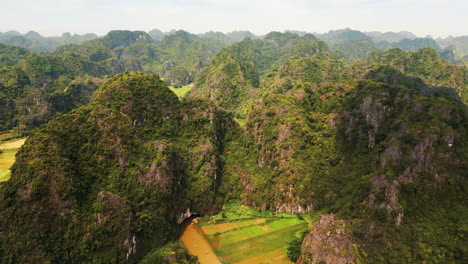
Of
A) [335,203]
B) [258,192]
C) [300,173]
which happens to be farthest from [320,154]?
[258,192]

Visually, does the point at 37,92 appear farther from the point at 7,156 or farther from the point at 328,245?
the point at 328,245

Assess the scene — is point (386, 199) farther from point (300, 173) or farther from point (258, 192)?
point (258, 192)

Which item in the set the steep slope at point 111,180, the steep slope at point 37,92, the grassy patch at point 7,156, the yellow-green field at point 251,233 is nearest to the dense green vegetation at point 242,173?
the steep slope at point 111,180

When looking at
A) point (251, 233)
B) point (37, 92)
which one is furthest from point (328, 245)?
point (37, 92)

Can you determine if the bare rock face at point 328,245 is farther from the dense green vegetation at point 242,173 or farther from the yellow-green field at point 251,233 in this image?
the yellow-green field at point 251,233

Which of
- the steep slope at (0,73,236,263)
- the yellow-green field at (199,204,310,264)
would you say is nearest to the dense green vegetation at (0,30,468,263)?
the steep slope at (0,73,236,263)
